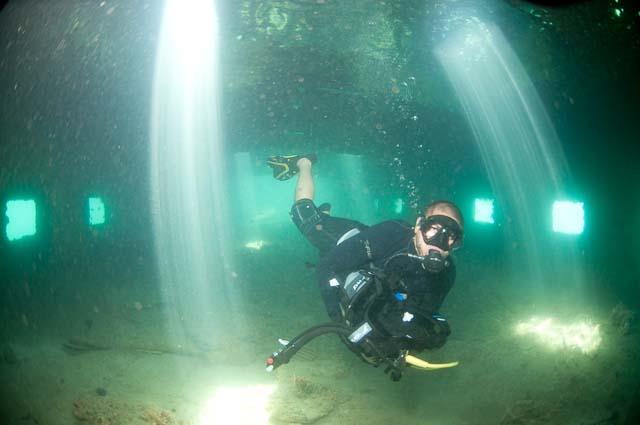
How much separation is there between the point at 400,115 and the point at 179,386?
664 inches

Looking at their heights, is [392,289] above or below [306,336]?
above

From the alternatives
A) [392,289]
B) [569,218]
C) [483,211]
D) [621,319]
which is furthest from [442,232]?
[483,211]

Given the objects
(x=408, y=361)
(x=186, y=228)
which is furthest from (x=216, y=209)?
(x=408, y=361)

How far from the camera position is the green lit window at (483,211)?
1739 cm

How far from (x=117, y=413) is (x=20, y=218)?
403 inches

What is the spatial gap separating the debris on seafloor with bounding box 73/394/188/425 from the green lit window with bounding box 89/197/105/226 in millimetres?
12915

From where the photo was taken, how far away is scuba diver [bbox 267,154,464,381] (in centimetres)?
393

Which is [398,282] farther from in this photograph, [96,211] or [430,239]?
[96,211]

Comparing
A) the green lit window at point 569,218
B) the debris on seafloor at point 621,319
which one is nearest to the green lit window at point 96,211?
the green lit window at point 569,218

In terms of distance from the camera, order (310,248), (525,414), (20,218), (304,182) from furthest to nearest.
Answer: (310,248), (20,218), (304,182), (525,414)

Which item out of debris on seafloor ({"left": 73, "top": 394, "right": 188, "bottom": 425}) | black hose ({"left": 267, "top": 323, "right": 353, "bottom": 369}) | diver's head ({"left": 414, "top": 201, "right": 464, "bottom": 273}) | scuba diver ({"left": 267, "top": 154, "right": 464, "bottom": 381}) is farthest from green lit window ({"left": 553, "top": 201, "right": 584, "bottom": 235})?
debris on seafloor ({"left": 73, "top": 394, "right": 188, "bottom": 425})

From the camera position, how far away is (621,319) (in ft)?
34.1

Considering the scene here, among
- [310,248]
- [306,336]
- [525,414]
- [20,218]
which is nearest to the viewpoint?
[306,336]

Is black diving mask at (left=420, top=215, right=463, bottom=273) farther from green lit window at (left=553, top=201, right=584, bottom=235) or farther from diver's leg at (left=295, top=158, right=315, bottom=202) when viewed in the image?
green lit window at (left=553, top=201, right=584, bottom=235)
